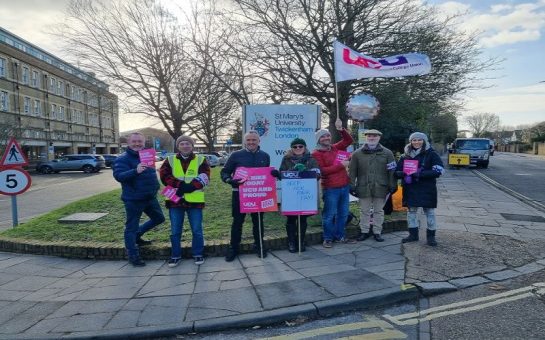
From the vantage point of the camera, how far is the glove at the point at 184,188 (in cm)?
511

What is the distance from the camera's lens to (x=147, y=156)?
5121 mm

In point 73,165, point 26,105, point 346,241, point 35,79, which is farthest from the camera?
point 35,79

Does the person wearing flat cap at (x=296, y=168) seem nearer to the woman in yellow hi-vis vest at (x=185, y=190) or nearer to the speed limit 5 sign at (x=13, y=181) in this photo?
the woman in yellow hi-vis vest at (x=185, y=190)

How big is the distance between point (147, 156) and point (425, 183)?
14.7 feet

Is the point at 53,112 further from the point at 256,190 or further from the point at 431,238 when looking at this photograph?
the point at 431,238

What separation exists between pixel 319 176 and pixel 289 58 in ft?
28.2

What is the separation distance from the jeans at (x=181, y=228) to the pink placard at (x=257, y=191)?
69cm

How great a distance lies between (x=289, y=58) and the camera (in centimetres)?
1320

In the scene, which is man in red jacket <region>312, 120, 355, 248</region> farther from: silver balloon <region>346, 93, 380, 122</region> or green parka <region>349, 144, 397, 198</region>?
silver balloon <region>346, 93, 380, 122</region>

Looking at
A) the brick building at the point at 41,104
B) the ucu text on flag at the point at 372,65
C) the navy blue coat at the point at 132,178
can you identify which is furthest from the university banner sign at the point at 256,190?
the brick building at the point at 41,104

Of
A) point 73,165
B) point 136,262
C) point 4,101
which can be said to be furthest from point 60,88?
point 136,262

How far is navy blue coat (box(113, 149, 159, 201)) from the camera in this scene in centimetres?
513

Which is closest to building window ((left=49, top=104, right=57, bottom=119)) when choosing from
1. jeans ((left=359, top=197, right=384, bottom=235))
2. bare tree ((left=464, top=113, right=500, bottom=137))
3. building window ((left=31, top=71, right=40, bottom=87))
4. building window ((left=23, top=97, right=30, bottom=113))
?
building window ((left=31, top=71, right=40, bottom=87))

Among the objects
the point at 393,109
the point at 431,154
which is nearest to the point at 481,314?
the point at 431,154
